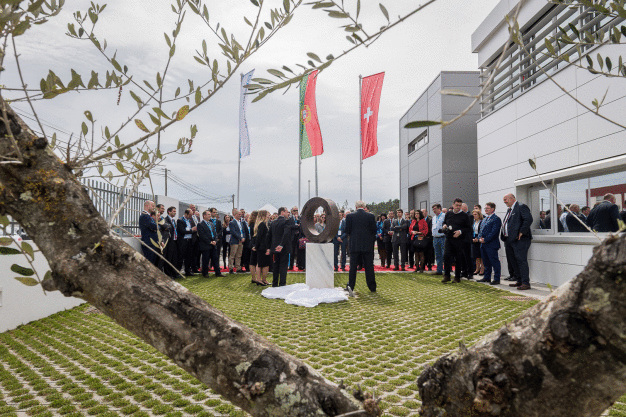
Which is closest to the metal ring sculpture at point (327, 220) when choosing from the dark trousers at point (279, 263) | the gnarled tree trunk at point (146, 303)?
the dark trousers at point (279, 263)

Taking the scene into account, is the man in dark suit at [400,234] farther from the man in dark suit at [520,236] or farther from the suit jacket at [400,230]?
the man in dark suit at [520,236]

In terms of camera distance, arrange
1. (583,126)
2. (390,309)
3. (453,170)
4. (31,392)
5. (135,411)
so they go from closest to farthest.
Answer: (135,411)
(31,392)
(390,309)
(583,126)
(453,170)

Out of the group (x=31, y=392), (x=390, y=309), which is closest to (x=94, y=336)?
(x=31, y=392)

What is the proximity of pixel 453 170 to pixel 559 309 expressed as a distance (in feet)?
62.4

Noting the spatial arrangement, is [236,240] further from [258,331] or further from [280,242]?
[258,331]

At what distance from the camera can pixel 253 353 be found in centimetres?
129

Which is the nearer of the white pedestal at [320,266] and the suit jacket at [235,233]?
the white pedestal at [320,266]

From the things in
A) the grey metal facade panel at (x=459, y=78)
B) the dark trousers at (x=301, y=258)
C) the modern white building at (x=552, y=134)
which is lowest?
the dark trousers at (x=301, y=258)

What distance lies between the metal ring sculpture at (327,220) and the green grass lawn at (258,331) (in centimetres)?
181

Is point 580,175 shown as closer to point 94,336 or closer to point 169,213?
point 94,336

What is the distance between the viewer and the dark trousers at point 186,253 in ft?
39.3

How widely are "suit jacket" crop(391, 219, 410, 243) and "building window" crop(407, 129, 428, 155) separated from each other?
29.6ft

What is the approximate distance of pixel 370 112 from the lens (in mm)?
17250

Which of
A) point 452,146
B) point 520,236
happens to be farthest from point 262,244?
point 452,146
